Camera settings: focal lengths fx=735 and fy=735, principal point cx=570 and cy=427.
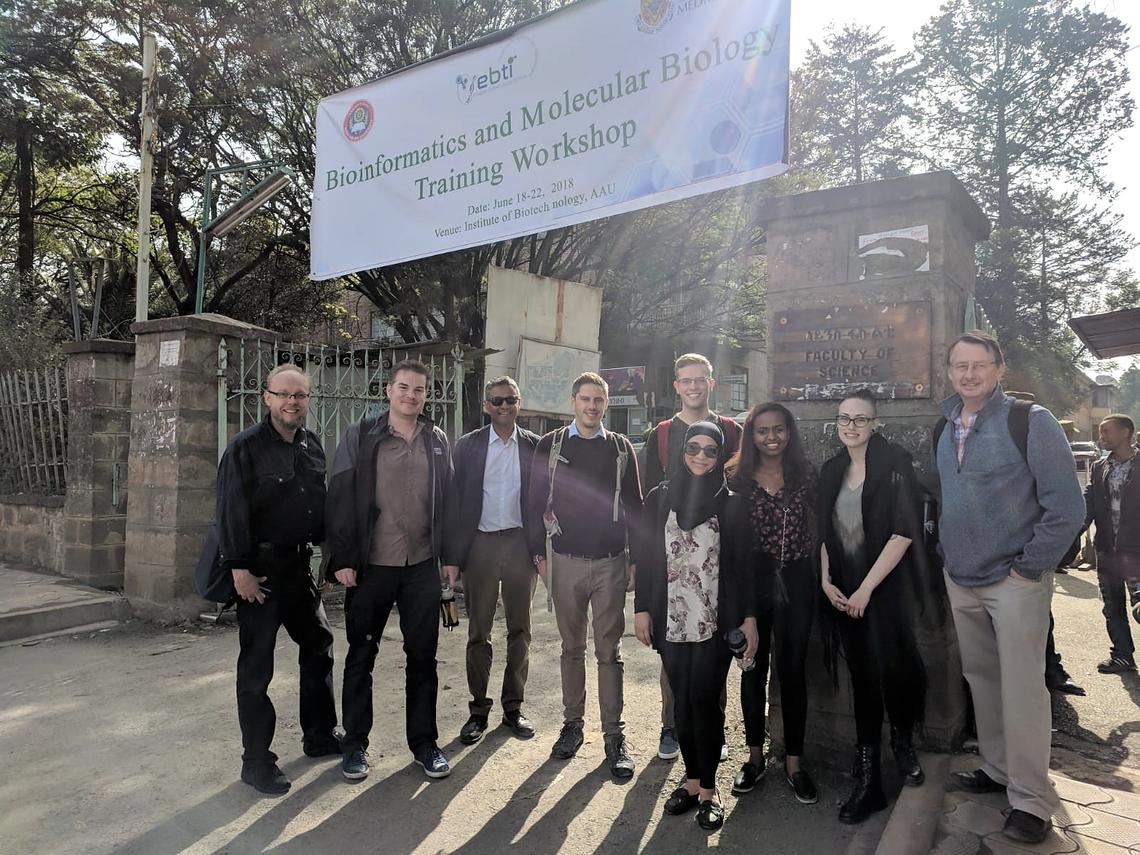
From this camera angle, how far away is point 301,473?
3613 millimetres

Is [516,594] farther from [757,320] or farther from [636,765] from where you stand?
[757,320]

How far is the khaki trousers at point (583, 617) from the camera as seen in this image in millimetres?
3699

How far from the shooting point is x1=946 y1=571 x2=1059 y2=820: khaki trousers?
2.70 m

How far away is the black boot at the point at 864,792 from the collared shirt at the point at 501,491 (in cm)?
199

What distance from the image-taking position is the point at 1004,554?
2791 mm

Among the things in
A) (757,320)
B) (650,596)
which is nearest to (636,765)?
(650,596)

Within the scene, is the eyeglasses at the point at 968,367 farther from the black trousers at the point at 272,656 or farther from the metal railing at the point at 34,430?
the metal railing at the point at 34,430

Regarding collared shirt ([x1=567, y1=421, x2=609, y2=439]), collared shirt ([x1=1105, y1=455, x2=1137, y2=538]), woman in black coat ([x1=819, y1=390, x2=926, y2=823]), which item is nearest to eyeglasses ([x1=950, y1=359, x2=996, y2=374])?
woman in black coat ([x1=819, y1=390, x2=926, y2=823])

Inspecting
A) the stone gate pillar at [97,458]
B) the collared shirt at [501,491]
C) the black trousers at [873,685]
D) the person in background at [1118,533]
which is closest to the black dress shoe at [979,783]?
the black trousers at [873,685]

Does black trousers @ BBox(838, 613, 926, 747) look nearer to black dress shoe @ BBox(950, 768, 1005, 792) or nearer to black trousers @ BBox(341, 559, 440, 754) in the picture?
black dress shoe @ BBox(950, 768, 1005, 792)

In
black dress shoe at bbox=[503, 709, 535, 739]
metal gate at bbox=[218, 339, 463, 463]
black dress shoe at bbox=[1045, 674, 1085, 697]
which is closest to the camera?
black dress shoe at bbox=[503, 709, 535, 739]

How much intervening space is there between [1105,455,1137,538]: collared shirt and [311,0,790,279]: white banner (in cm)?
365

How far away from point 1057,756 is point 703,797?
6.39 ft

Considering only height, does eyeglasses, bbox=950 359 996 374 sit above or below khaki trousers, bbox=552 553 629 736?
above
